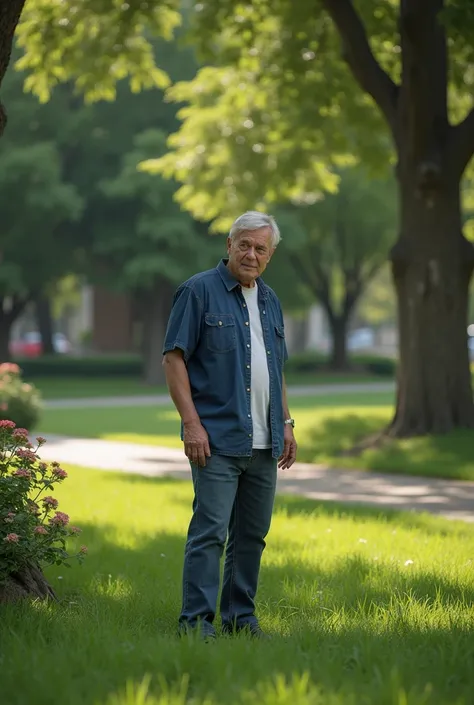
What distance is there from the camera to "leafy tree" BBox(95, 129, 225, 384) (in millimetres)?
36344

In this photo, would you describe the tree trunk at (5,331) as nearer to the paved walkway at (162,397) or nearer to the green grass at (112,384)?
the green grass at (112,384)

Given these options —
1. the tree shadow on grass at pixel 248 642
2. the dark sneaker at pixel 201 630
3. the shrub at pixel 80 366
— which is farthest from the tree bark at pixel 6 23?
the shrub at pixel 80 366

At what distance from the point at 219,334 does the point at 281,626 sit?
1422mm

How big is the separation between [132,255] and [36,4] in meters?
23.9

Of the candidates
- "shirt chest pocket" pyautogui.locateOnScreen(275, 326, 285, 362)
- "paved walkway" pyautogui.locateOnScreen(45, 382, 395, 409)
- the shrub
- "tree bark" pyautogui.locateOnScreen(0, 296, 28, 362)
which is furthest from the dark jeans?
the shrub

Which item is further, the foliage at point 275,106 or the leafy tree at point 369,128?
the foliage at point 275,106

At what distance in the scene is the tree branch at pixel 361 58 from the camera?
14.9m

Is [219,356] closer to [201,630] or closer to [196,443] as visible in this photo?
[196,443]

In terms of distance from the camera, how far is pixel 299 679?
4023 millimetres

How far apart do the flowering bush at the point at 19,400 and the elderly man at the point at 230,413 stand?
1235 cm

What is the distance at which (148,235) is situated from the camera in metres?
37.6

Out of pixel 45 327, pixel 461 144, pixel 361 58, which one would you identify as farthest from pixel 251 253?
pixel 45 327

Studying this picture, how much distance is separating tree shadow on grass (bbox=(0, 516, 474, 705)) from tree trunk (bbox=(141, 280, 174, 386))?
33.5m

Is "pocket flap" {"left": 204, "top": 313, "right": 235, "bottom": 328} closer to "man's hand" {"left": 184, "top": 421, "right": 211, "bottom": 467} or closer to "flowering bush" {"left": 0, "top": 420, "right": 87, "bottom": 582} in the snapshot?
"man's hand" {"left": 184, "top": 421, "right": 211, "bottom": 467}
